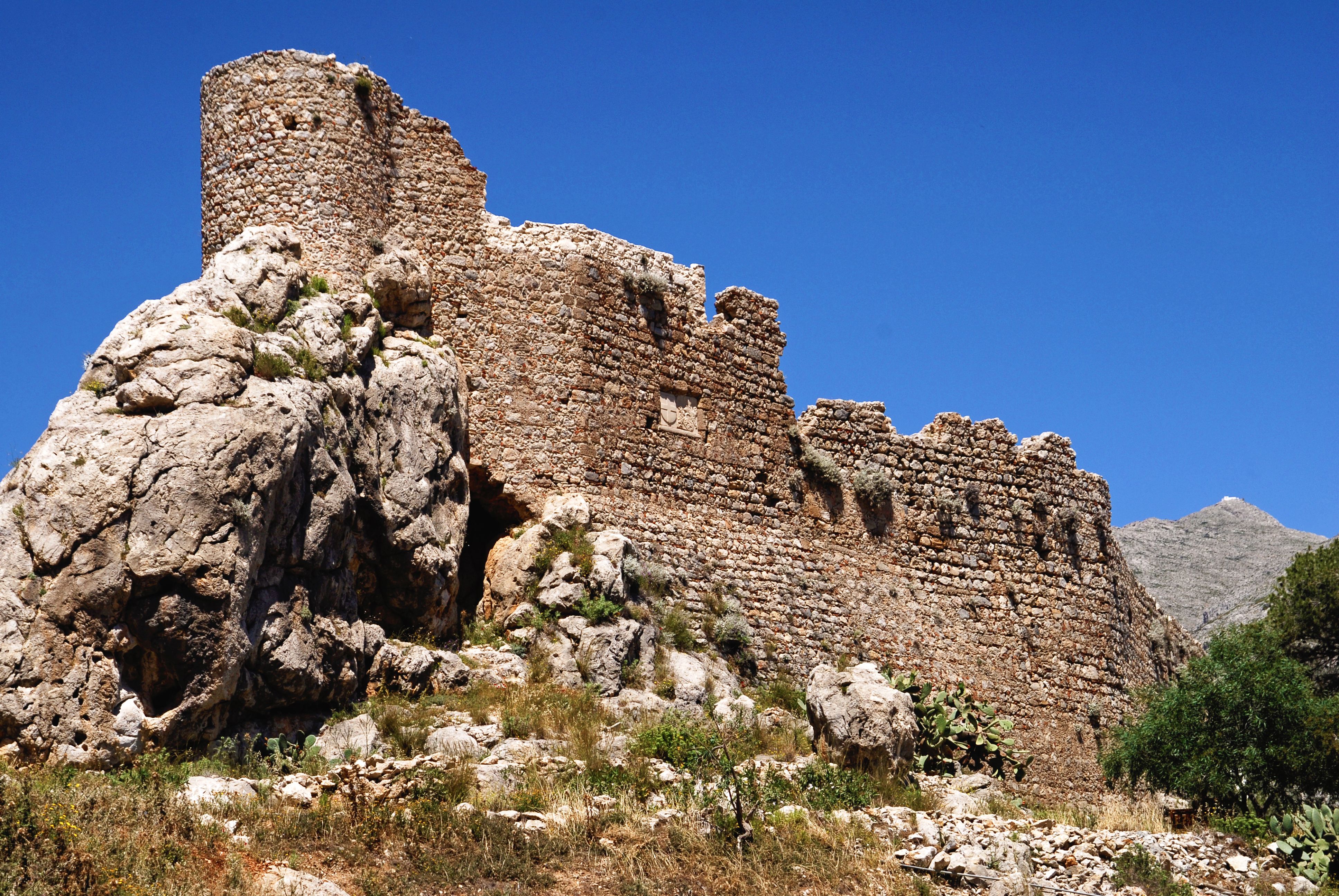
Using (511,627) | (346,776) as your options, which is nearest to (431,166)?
(511,627)

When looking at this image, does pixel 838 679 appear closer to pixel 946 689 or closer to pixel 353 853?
pixel 946 689

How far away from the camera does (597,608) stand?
58.1ft

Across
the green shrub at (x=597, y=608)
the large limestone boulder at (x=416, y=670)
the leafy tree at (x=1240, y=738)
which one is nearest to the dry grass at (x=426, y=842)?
the large limestone boulder at (x=416, y=670)

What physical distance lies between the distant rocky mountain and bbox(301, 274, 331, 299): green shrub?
23873 mm

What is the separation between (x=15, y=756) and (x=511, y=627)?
250 inches

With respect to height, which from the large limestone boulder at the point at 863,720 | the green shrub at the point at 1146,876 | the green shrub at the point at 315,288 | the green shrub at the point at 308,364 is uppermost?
the green shrub at the point at 315,288

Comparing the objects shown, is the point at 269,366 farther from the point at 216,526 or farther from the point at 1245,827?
the point at 1245,827

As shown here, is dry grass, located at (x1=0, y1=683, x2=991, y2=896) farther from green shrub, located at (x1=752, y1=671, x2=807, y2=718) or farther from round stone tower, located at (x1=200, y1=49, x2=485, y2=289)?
round stone tower, located at (x1=200, y1=49, x2=485, y2=289)

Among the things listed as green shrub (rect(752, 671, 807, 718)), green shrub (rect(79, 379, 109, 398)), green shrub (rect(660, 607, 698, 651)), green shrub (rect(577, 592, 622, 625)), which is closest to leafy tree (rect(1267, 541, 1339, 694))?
green shrub (rect(752, 671, 807, 718))

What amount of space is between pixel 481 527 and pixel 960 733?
22.5 feet

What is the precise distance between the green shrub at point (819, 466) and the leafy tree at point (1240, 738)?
5.56 metres

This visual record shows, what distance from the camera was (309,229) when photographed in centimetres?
1830

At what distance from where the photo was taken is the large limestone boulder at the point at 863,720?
15.9 meters

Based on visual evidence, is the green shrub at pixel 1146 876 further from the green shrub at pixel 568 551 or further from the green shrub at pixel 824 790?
the green shrub at pixel 568 551
